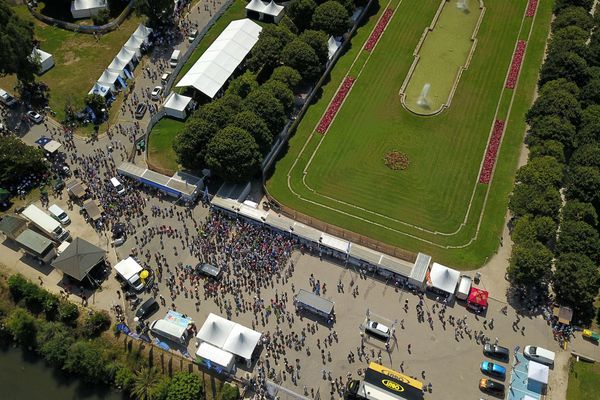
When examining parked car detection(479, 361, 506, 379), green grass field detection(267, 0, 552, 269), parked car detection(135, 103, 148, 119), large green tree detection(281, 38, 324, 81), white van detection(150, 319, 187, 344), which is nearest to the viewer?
parked car detection(479, 361, 506, 379)

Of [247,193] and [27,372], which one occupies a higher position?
[247,193]

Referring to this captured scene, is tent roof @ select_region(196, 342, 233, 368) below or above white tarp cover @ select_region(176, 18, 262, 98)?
below

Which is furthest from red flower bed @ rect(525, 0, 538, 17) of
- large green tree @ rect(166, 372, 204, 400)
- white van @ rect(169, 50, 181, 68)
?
large green tree @ rect(166, 372, 204, 400)

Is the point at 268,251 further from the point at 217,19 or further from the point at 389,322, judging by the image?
the point at 217,19

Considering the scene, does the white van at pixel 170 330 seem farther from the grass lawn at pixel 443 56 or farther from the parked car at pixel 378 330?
the grass lawn at pixel 443 56

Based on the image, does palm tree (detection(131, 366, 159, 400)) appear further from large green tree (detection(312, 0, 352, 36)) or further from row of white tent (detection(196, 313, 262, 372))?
large green tree (detection(312, 0, 352, 36))

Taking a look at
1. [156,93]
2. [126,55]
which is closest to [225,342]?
[156,93]

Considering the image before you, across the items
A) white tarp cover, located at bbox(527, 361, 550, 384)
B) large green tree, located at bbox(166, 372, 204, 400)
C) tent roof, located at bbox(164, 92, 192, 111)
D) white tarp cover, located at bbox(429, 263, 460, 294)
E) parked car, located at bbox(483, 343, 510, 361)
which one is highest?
tent roof, located at bbox(164, 92, 192, 111)

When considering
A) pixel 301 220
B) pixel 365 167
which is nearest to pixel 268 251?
pixel 301 220
